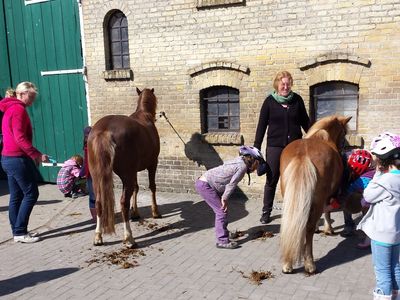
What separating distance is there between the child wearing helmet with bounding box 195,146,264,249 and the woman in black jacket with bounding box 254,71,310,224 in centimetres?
82

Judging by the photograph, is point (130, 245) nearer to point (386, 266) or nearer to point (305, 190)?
point (305, 190)


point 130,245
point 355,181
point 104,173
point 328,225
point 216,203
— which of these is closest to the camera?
point 355,181

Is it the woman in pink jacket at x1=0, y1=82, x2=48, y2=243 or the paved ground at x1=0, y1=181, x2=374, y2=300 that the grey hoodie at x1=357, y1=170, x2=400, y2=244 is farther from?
the woman in pink jacket at x1=0, y1=82, x2=48, y2=243

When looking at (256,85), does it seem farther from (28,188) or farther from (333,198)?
(28,188)

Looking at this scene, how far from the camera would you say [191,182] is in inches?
316

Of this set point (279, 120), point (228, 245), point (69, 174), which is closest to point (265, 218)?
point (228, 245)

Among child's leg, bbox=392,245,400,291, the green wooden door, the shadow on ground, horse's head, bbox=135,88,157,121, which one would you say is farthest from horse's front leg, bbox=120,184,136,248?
the green wooden door

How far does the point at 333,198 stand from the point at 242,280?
4.87ft

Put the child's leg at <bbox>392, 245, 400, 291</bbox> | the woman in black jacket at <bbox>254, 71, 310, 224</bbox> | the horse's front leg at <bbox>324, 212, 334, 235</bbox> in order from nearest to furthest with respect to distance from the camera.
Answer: the child's leg at <bbox>392, 245, 400, 291</bbox> → the horse's front leg at <bbox>324, 212, 334, 235</bbox> → the woman in black jacket at <bbox>254, 71, 310, 224</bbox>

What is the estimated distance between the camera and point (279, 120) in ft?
19.1

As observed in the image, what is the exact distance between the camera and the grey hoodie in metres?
3.37

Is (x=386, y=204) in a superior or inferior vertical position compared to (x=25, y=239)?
superior

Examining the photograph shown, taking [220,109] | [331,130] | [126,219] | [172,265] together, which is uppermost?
[220,109]

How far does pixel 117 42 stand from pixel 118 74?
2.24 ft
